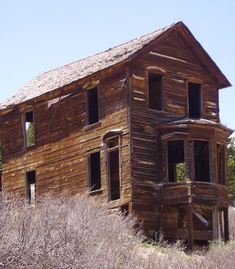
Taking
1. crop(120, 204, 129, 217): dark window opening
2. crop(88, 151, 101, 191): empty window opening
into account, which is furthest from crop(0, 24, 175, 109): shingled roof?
crop(120, 204, 129, 217): dark window opening

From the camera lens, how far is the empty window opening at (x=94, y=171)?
3250 cm

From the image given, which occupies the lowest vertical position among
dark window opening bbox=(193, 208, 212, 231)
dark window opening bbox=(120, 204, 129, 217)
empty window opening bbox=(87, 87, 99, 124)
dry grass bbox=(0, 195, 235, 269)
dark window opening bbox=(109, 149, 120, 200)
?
dry grass bbox=(0, 195, 235, 269)

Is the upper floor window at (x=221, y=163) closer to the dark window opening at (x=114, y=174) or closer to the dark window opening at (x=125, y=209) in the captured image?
the dark window opening at (x=114, y=174)

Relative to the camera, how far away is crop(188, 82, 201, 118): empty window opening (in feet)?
112

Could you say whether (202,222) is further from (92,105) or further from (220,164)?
(92,105)

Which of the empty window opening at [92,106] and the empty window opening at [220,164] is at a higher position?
the empty window opening at [92,106]

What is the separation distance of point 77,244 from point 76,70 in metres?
15.6

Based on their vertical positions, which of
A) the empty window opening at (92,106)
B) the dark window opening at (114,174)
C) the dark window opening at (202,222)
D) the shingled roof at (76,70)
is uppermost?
the shingled roof at (76,70)

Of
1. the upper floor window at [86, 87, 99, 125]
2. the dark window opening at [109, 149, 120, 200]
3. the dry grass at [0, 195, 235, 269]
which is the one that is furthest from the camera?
the upper floor window at [86, 87, 99, 125]

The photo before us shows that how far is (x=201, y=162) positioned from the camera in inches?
1318

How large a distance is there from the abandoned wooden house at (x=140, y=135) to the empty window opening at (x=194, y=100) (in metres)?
0.04

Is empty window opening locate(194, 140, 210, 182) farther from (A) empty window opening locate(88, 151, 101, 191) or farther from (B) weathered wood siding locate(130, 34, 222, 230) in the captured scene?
(A) empty window opening locate(88, 151, 101, 191)

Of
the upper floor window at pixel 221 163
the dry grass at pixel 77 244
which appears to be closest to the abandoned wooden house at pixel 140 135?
the upper floor window at pixel 221 163

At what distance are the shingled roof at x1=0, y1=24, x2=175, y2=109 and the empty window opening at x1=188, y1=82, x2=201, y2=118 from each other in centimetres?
292
